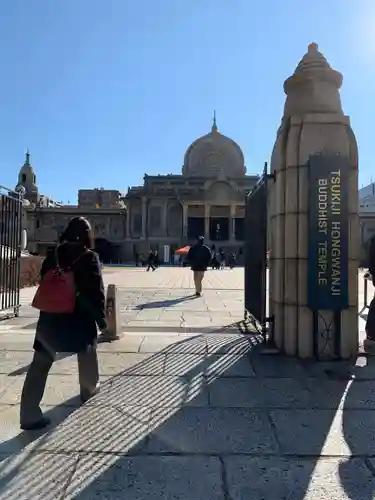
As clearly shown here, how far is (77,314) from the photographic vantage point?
3.93m

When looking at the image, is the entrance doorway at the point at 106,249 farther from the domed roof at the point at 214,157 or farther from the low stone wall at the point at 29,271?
the low stone wall at the point at 29,271

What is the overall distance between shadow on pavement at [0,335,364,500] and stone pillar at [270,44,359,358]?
763 mm

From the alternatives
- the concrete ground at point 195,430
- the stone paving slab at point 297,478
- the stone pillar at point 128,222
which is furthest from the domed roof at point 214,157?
the stone paving slab at point 297,478

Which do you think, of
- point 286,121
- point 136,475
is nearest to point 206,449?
point 136,475

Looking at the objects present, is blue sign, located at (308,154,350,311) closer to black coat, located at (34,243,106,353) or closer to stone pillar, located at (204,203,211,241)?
black coat, located at (34,243,106,353)

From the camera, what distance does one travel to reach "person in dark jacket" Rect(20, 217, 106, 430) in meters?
3.76

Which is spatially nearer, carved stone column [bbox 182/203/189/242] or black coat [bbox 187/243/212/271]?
black coat [bbox 187/243/212/271]

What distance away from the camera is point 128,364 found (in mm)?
5570

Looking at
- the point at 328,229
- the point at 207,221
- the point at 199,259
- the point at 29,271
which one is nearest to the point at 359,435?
the point at 328,229

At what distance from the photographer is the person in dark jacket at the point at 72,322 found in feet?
12.3

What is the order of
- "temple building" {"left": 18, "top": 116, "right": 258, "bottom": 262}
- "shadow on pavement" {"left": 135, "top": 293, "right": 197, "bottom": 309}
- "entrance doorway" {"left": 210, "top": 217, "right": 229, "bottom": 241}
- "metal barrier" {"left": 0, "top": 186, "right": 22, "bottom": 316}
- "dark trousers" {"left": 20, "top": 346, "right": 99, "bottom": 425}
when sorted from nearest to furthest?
"dark trousers" {"left": 20, "top": 346, "right": 99, "bottom": 425} < "metal barrier" {"left": 0, "top": 186, "right": 22, "bottom": 316} < "shadow on pavement" {"left": 135, "top": 293, "right": 197, "bottom": 309} < "temple building" {"left": 18, "top": 116, "right": 258, "bottom": 262} < "entrance doorway" {"left": 210, "top": 217, "right": 229, "bottom": 241}

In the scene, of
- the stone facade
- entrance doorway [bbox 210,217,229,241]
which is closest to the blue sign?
the stone facade

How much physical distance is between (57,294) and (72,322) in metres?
0.29

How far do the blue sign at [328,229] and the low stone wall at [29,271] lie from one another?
1251cm
